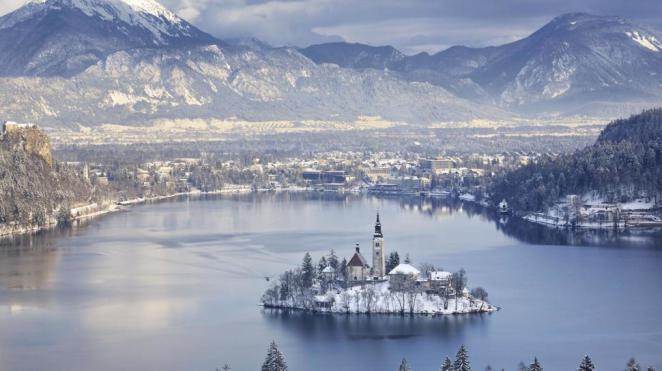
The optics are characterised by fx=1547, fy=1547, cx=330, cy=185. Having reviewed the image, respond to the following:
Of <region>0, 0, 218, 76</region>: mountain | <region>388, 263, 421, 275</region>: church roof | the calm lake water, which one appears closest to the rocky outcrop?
Result: the calm lake water

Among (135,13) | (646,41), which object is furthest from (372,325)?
(646,41)

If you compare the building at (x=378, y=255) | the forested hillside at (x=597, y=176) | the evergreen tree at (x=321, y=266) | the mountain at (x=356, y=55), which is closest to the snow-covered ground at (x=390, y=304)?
the building at (x=378, y=255)

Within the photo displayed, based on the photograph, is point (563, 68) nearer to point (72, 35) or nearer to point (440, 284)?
point (72, 35)

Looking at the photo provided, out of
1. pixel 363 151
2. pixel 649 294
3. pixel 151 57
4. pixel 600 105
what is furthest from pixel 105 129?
pixel 649 294

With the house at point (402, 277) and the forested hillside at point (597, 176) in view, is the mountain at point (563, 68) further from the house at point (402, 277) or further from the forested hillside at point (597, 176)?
the house at point (402, 277)

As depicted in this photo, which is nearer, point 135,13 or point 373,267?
point 373,267

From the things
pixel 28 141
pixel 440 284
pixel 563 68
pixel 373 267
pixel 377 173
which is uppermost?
pixel 563 68

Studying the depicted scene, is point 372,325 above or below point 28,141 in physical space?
below
